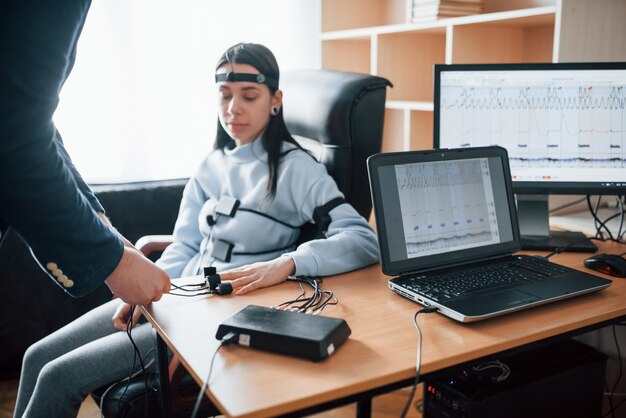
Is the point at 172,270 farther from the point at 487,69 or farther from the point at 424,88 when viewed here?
the point at 424,88

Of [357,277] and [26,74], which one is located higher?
[26,74]

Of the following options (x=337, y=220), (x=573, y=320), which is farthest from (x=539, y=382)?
(x=337, y=220)

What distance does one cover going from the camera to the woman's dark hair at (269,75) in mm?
1607

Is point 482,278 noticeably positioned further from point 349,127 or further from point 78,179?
point 78,179

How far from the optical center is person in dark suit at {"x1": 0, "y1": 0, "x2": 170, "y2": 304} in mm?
846

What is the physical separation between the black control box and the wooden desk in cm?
2

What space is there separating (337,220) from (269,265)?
0.24 metres

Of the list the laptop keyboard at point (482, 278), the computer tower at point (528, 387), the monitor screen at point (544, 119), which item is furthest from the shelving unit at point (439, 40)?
the computer tower at point (528, 387)

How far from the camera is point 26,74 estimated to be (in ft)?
2.81

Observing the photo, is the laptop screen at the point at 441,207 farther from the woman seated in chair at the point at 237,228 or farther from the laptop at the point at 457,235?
the woman seated in chair at the point at 237,228

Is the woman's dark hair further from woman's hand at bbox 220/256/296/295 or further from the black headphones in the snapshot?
the black headphones

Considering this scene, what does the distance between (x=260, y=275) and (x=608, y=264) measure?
2.59 ft

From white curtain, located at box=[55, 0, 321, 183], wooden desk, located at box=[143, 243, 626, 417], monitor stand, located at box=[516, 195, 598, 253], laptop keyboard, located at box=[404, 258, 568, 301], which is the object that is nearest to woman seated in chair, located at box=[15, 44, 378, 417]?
wooden desk, located at box=[143, 243, 626, 417]

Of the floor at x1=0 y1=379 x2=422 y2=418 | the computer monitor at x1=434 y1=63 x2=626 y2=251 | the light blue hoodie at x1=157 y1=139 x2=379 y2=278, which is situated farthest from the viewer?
the floor at x1=0 y1=379 x2=422 y2=418
